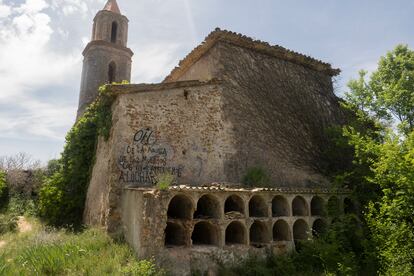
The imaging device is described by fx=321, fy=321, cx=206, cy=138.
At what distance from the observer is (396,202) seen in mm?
8672

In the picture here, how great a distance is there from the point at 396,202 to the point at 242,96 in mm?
6282

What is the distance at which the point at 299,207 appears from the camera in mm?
10320

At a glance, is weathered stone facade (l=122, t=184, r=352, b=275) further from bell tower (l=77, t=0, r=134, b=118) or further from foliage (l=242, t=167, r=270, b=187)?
bell tower (l=77, t=0, r=134, b=118)

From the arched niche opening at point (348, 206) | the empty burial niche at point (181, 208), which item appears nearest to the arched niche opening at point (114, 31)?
the empty burial niche at point (181, 208)

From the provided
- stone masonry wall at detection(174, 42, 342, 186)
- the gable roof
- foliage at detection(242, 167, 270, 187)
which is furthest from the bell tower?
foliage at detection(242, 167, 270, 187)

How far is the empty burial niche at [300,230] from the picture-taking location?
9969 millimetres

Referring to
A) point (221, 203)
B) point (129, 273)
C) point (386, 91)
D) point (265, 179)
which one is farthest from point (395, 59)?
point (129, 273)

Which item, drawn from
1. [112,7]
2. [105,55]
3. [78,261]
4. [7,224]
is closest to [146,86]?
[78,261]

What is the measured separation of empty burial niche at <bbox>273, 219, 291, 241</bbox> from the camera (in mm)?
9578

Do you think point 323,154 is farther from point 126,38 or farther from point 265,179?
point 126,38

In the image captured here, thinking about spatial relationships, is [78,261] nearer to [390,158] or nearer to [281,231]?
[281,231]

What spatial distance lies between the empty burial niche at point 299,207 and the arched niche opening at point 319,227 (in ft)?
2.00

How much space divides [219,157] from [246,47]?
5.04 m

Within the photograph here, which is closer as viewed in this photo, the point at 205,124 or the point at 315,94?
the point at 205,124
